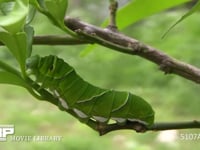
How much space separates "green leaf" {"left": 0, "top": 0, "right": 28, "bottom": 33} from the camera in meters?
0.21

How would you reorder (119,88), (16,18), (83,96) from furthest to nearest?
(119,88) < (83,96) < (16,18)

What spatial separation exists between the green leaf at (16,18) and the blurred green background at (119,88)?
624 millimetres

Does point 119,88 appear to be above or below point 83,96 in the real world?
below

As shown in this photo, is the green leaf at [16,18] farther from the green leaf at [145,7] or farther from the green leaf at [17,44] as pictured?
the green leaf at [145,7]

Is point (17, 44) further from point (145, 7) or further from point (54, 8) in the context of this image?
point (145, 7)

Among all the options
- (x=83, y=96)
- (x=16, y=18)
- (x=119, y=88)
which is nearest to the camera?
(x=16, y=18)

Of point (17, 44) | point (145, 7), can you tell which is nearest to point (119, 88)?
point (145, 7)

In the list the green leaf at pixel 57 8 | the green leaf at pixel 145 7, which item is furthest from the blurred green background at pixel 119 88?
the green leaf at pixel 57 8

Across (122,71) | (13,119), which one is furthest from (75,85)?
(122,71)

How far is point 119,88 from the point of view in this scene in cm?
142

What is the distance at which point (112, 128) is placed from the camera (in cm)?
30

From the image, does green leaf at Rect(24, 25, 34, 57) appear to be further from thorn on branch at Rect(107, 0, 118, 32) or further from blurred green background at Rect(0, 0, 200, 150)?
blurred green background at Rect(0, 0, 200, 150)

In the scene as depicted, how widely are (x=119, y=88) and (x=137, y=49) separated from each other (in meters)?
1.12

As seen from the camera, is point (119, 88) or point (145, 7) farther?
point (119, 88)
